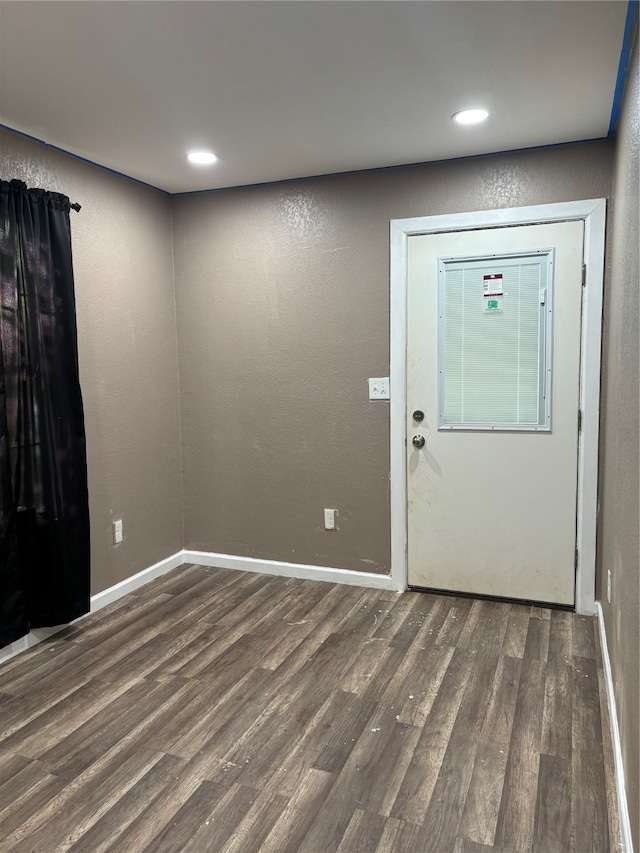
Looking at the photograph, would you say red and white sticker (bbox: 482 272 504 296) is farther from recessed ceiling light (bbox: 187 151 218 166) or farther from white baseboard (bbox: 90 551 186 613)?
white baseboard (bbox: 90 551 186 613)

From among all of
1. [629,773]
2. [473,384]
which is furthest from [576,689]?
[473,384]

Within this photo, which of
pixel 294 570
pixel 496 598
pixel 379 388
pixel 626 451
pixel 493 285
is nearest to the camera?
pixel 626 451

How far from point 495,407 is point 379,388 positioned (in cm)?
65

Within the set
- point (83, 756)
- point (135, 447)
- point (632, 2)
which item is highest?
point (632, 2)

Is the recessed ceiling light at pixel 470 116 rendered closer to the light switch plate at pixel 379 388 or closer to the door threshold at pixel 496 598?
the light switch plate at pixel 379 388

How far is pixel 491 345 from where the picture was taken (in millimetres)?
3164

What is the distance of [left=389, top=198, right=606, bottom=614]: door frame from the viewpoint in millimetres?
2951

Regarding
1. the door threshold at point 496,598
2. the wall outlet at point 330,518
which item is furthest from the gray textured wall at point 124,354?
the door threshold at point 496,598

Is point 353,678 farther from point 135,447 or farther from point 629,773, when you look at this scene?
point 135,447

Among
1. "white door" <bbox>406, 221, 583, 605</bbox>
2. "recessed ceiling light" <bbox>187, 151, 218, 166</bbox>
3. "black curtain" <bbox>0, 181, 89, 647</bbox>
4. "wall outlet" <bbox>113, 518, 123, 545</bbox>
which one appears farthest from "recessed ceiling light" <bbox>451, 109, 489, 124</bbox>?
"wall outlet" <bbox>113, 518, 123, 545</bbox>

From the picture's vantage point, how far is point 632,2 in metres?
1.75

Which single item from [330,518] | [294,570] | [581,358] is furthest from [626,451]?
[294,570]

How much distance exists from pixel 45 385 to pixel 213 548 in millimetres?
1624

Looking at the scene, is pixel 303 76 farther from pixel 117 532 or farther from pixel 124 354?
pixel 117 532
